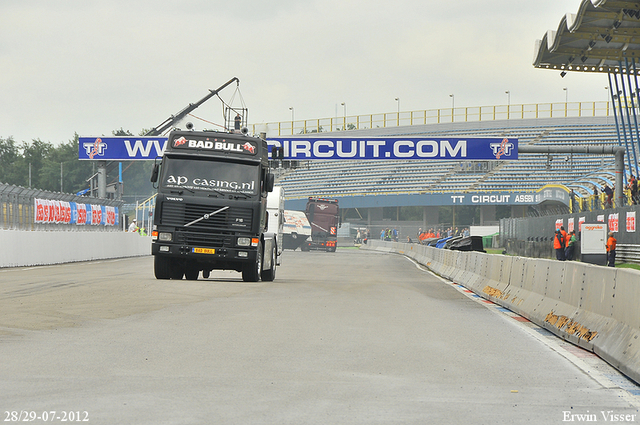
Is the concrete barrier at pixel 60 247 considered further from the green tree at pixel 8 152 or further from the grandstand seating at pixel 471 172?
the green tree at pixel 8 152

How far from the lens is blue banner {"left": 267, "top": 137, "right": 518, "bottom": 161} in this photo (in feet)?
145

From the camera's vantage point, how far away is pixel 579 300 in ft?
33.9

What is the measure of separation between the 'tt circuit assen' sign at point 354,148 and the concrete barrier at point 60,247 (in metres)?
5.92

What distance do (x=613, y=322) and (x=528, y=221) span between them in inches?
1402

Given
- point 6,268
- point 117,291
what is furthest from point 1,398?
point 6,268

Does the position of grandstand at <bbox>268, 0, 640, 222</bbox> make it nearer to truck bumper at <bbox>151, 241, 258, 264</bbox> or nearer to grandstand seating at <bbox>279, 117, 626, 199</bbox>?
grandstand seating at <bbox>279, 117, 626, 199</bbox>

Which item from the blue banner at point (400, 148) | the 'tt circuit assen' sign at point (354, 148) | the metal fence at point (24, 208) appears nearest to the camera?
the metal fence at point (24, 208)

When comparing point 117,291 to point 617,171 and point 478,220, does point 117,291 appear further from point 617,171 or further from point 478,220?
point 478,220

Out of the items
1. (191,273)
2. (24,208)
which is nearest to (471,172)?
(24,208)

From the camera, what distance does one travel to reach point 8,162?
136m

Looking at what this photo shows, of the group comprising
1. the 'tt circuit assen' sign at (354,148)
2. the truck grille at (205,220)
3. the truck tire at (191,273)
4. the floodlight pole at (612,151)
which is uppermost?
the 'tt circuit assen' sign at (354,148)

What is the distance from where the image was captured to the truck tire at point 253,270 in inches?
768

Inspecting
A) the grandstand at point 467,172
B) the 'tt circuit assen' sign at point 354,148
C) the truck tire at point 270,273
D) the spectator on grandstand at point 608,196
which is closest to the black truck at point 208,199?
the truck tire at point 270,273

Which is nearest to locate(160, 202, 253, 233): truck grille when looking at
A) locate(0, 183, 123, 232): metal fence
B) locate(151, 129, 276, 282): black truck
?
locate(151, 129, 276, 282): black truck
